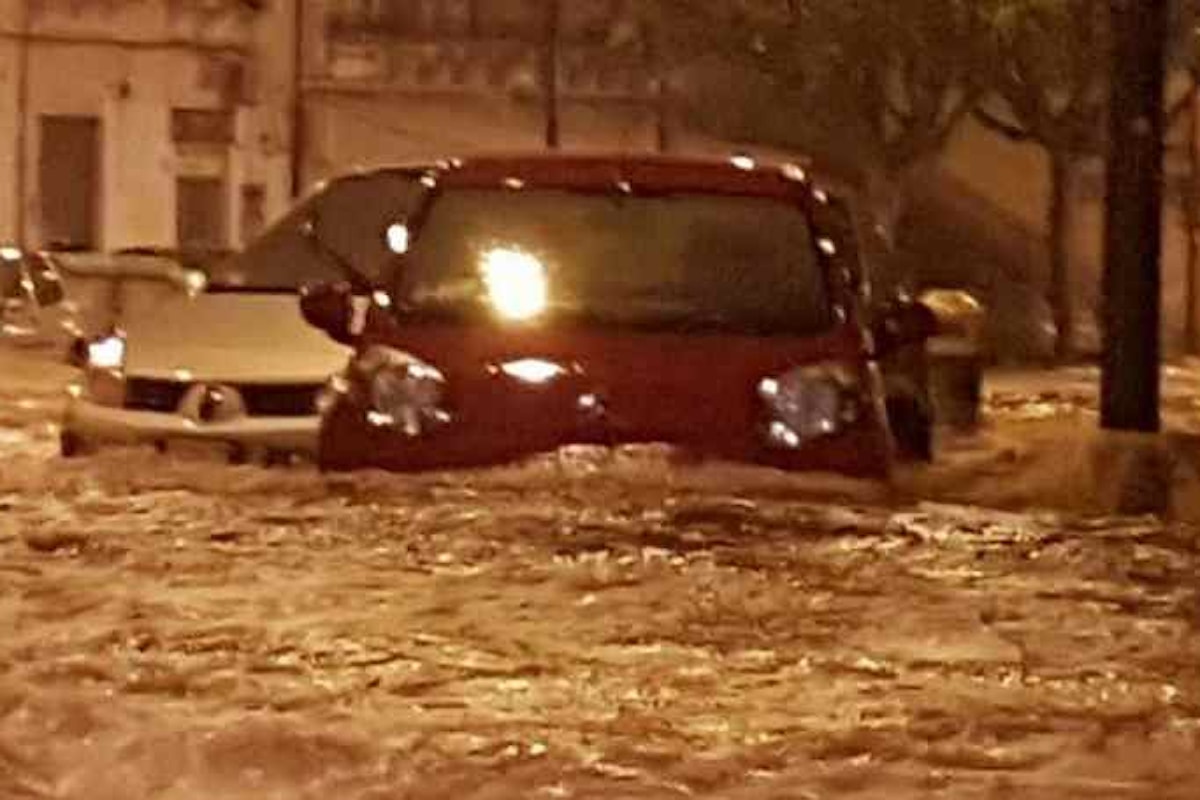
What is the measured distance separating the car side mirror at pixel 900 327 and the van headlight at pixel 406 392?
1469 millimetres

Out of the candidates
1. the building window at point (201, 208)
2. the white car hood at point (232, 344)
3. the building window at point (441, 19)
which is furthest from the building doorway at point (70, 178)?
the white car hood at point (232, 344)

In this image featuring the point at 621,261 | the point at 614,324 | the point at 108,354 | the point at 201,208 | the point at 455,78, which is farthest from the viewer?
the point at 455,78

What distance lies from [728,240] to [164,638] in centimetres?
369

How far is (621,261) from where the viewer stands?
11281 mm

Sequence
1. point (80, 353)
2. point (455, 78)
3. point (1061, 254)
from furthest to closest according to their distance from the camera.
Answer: point (455, 78), point (1061, 254), point (80, 353)

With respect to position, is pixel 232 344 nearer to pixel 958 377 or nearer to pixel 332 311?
pixel 332 311

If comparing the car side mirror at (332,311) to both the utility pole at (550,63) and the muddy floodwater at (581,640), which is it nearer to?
the muddy floodwater at (581,640)

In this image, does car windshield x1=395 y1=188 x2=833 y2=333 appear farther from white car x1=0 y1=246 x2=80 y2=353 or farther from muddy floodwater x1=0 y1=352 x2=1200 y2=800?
white car x1=0 y1=246 x2=80 y2=353

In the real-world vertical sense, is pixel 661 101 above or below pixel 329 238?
above

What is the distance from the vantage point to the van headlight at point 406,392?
34.6ft

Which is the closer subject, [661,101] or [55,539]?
[55,539]

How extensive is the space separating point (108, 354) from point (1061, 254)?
58.5ft

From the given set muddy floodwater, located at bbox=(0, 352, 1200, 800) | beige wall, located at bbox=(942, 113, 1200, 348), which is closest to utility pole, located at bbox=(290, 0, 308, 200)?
beige wall, located at bbox=(942, 113, 1200, 348)

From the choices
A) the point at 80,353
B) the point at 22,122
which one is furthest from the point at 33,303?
the point at 80,353
